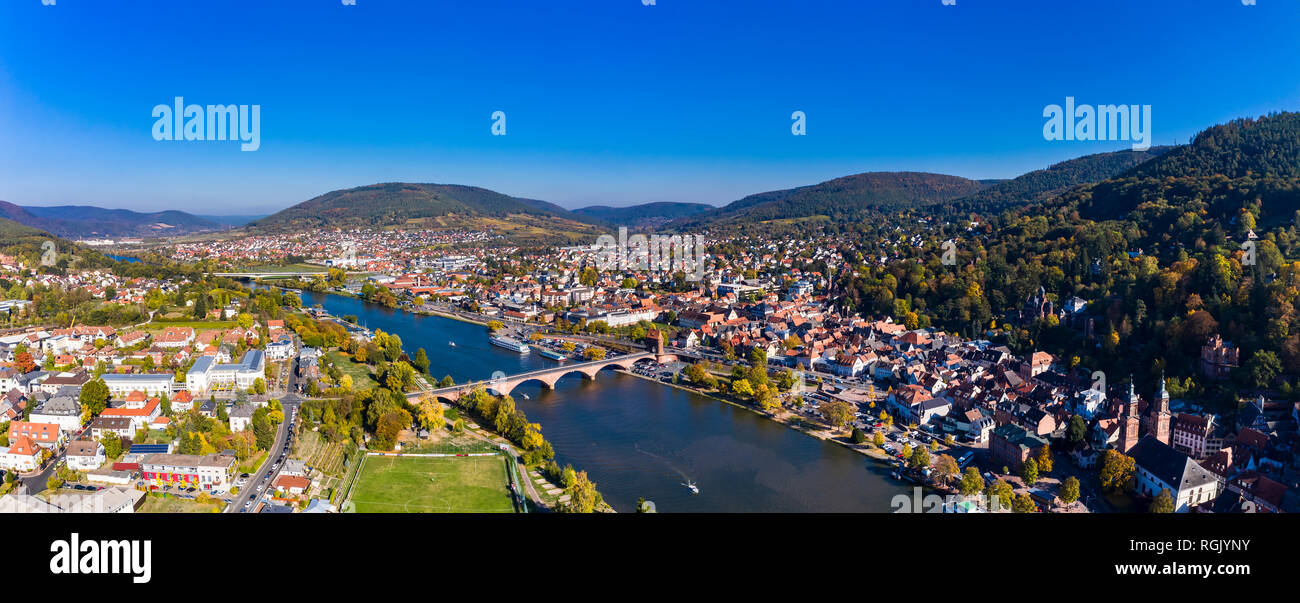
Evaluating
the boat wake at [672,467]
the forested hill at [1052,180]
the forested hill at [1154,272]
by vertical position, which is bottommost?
the boat wake at [672,467]

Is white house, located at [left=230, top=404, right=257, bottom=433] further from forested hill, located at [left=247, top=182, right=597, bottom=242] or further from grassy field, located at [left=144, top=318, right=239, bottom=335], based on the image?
forested hill, located at [left=247, top=182, right=597, bottom=242]

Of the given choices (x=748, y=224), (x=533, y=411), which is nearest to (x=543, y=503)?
(x=533, y=411)

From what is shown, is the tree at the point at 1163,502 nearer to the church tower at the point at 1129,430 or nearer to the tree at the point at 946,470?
the church tower at the point at 1129,430

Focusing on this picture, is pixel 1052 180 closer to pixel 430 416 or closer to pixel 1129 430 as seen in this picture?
pixel 1129 430

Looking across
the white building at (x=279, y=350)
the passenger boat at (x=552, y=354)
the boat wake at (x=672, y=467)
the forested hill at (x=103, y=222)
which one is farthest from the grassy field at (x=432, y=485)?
the forested hill at (x=103, y=222)

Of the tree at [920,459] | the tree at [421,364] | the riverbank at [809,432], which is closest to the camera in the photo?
the tree at [920,459]

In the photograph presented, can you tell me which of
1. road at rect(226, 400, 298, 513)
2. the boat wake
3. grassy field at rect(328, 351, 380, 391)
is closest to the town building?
road at rect(226, 400, 298, 513)
